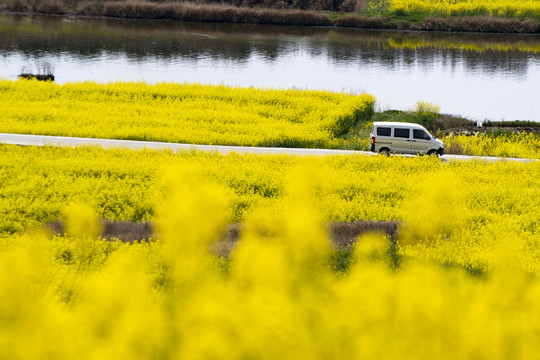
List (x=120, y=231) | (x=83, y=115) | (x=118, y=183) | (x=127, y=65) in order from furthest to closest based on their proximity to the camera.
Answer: (x=127, y=65) → (x=83, y=115) → (x=118, y=183) → (x=120, y=231)

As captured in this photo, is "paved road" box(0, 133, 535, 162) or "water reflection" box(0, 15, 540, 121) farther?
"water reflection" box(0, 15, 540, 121)

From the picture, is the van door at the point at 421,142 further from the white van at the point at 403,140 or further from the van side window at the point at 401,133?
the van side window at the point at 401,133

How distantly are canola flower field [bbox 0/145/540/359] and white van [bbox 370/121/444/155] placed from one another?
2031 mm

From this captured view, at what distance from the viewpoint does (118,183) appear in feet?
70.8

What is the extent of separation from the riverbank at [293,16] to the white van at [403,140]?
143 feet

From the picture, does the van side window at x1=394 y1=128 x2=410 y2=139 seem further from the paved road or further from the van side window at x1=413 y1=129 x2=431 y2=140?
the paved road

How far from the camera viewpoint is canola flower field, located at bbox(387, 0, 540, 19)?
70.4 m

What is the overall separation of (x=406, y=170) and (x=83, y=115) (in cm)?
1688

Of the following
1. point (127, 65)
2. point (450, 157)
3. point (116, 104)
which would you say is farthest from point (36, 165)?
point (127, 65)

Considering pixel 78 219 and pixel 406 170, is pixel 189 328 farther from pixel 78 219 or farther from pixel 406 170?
pixel 406 170

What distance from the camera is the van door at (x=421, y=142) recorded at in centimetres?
2700

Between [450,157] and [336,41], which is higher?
[336,41]

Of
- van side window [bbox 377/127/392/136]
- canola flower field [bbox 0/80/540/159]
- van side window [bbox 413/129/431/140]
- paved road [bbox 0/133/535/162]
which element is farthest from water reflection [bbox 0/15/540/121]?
paved road [bbox 0/133/535/162]

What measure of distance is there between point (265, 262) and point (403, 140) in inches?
581
